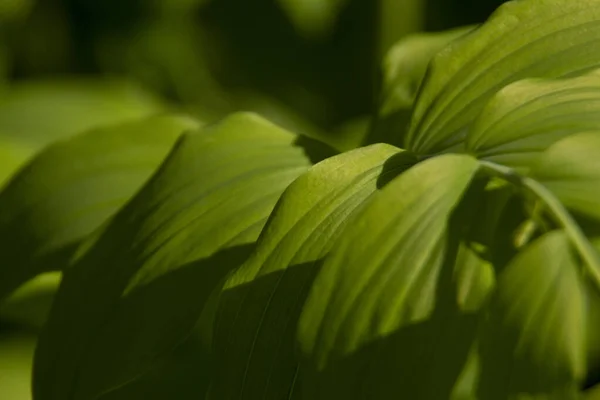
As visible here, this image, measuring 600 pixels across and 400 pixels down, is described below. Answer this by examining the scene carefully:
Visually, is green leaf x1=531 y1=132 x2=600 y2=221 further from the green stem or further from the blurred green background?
the blurred green background

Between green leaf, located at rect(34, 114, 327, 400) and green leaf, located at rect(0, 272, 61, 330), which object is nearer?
green leaf, located at rect(34, 114, 327, 400)

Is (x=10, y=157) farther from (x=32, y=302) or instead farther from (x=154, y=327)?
(x=154, y=327)

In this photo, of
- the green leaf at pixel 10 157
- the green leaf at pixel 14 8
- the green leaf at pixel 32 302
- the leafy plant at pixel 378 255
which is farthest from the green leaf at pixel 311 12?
the leafy plant at pixel 378 255

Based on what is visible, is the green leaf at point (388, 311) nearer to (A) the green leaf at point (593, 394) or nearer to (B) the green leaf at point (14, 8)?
(A) the green leaf at point (593, 394)

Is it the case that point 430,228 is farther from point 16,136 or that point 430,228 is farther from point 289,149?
point 16,136

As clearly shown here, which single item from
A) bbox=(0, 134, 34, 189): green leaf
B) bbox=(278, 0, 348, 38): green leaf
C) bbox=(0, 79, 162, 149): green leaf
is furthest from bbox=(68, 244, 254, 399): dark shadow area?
bbox=(278, 0, 348, 38): green leaf

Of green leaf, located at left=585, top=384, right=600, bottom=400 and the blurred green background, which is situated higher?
the blurred green background

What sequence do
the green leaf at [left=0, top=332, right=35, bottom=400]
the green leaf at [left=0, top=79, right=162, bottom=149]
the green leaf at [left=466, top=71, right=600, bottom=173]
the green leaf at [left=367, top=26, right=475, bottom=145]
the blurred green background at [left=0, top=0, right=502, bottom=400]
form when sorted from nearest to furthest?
the green leaf at [left=466, top=71, right=600, bottom=173]
the green leaf at [left=367, top=26, right=475, bottom=145]
the green leaf at [left=0, top=332, right=35, bottom=400]
the green leaf at [left=0, top=79, right=162, bottom=149]
the blurred green background at [left=0, top=0, right=502, bottom=400]

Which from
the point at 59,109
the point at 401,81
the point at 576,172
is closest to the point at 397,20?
the point at 59,109

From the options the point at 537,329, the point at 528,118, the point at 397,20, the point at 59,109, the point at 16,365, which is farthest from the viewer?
the point at 397,20
